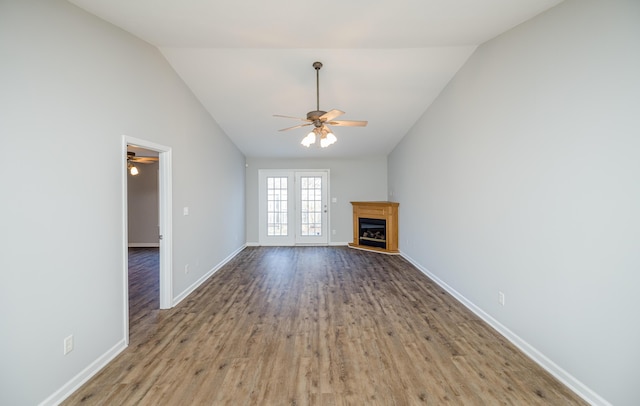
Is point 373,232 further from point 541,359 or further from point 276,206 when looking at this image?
point 541,359

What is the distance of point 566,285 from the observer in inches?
80.8

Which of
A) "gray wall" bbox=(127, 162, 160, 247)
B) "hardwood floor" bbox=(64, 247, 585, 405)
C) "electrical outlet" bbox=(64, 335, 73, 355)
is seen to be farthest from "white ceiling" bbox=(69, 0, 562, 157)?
"gray wall" bbox=(127, 162, 160, 247)

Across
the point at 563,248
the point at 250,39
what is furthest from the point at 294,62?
the point at 563,248

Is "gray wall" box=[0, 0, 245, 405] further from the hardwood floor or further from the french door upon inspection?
the french door

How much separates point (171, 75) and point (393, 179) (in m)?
5.25

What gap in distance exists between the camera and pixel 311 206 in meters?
7.48

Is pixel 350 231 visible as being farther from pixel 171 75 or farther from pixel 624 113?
pixel 624 113

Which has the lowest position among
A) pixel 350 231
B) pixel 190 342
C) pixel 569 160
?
pixel 190 342

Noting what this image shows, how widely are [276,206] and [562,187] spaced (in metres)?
6.21

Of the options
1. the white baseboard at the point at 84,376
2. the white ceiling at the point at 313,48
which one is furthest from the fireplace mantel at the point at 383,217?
the white baseboard at the point at 84,376

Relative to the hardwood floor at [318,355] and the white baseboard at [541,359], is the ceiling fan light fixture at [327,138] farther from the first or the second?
the white baseboard at [541,359]

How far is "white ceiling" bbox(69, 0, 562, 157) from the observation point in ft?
7.37

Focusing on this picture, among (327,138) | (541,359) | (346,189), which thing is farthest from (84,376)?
(346,189)

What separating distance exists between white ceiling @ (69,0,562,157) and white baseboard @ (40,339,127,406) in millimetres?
2859
